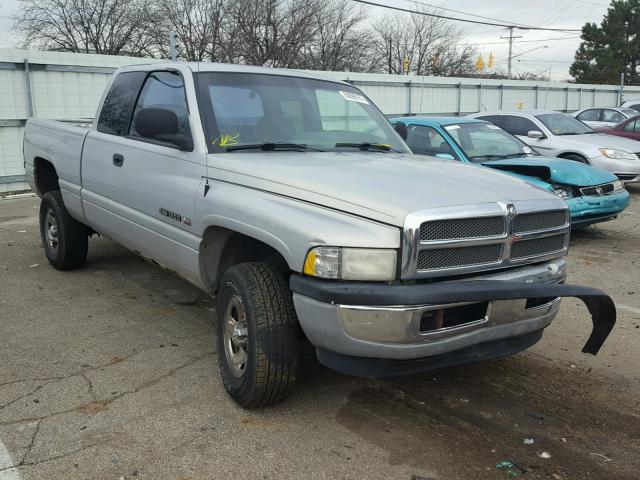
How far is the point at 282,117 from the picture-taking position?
165 inches

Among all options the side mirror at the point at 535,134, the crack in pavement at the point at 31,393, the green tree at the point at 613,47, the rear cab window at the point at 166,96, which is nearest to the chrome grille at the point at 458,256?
the rear cab window at the point at 166,96

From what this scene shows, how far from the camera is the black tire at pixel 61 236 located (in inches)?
235

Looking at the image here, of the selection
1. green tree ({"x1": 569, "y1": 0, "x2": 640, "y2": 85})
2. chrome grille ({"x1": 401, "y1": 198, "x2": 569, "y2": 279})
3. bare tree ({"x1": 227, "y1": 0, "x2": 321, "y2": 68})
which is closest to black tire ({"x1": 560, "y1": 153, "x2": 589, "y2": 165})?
chrome grille ({"x1": 401, "y1": 198, "x2": 569, "y2": 279})

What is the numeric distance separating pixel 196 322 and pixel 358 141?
75.8 inches

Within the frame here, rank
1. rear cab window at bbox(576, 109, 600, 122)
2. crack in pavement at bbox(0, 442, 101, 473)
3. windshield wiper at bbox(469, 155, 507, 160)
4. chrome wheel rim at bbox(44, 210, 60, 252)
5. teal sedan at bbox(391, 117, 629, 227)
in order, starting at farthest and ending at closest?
rear cab window at bbox(576, 109, 600, 122) < windshield wiper at bbox(469, 155, 507, 160) < teal sedan at bbox(391, 117, 629, 227) < chrome wheel rim at bbox(44, 210, 60, 252) < crack in pavement at bbox(0, 442, 101, 473)

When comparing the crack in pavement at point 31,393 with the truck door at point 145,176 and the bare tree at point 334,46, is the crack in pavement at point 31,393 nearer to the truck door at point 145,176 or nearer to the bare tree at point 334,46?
the truck door at point 145,176

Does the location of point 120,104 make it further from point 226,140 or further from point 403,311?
point 403,311

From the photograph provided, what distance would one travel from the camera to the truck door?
3.89m

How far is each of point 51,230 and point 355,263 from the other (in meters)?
4.55

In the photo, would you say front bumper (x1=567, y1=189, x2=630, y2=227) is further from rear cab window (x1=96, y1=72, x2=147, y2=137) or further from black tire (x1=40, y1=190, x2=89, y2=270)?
black tire (x1=40, y1=190, x2=89, y2=270)

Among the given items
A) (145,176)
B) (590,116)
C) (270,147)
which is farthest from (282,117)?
(590,116)

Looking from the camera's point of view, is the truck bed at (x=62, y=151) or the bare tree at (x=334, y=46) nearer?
the truck bed at (x=62, y=151)

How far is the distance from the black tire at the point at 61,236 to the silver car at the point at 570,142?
812cm

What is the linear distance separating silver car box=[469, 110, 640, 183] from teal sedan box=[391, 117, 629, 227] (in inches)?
102
